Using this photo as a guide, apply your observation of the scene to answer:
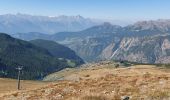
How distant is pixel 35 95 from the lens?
44.5 meters

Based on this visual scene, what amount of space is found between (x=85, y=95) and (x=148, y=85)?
337 inches

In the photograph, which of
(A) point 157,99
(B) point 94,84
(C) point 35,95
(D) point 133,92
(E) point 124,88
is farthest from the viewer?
(B) point 94,84

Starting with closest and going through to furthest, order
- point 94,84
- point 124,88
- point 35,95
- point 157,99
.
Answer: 1. point 157,99
2. point 124,88
3. point 35,95
4. point 94,84

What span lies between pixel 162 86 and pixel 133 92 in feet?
12.5

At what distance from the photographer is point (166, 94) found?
3419 centimetres

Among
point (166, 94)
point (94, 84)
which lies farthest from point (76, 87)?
point (166, 94)

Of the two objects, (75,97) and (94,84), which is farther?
(94,84)

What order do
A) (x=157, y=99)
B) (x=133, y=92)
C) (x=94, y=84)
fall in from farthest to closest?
(x=94, y=84) < (x=133, y=92) < (x=157, y=99)

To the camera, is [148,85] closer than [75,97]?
No

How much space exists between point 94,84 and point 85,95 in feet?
30.0

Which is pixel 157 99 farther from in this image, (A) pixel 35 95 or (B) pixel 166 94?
(A) pixel 35 95

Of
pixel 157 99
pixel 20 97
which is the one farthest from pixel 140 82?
pixel 20 97

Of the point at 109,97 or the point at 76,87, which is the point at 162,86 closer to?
the point at 109,97

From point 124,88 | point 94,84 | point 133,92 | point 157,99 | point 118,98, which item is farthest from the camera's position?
point 94,84
